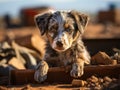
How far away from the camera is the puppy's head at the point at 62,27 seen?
7.94 metres

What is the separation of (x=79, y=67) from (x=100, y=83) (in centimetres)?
58

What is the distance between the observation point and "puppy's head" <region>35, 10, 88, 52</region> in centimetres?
794

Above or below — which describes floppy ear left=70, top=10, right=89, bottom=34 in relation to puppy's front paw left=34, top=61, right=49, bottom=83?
above

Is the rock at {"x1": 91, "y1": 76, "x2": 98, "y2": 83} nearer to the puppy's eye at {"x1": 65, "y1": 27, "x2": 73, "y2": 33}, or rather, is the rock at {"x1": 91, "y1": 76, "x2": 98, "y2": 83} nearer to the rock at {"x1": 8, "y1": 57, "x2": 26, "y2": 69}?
the puppy's eye at {"x1": 65, "y1": 27, "x2": 73, "y2": 33}

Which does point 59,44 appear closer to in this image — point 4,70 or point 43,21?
point 43,21

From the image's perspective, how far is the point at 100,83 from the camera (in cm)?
740

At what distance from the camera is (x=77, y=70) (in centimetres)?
777

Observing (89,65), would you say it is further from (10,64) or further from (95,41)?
(95,41)

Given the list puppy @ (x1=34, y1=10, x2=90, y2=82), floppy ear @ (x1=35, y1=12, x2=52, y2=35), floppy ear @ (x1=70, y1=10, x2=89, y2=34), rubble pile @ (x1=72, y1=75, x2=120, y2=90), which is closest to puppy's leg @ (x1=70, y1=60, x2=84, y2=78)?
puppy @ (x1=34, y1=10, x2=90, y2=82)

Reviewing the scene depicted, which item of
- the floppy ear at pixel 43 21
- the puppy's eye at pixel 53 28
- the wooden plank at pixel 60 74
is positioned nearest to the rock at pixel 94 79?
the wooden plank at pixel 60 74

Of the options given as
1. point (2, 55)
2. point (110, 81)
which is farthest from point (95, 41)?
point (110, 81)

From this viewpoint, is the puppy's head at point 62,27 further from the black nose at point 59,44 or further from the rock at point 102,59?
the rock at point 102,59

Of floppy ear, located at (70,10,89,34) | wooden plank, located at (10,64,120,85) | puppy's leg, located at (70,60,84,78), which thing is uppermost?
floppy ear, located at (70,10,89,34)

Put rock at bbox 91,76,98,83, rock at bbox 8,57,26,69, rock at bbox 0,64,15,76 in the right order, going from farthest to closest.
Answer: rock at bbox 8,57,26,69 → rock at bbox 0,64,15,76 → rock at bbox 91,76,98,83
